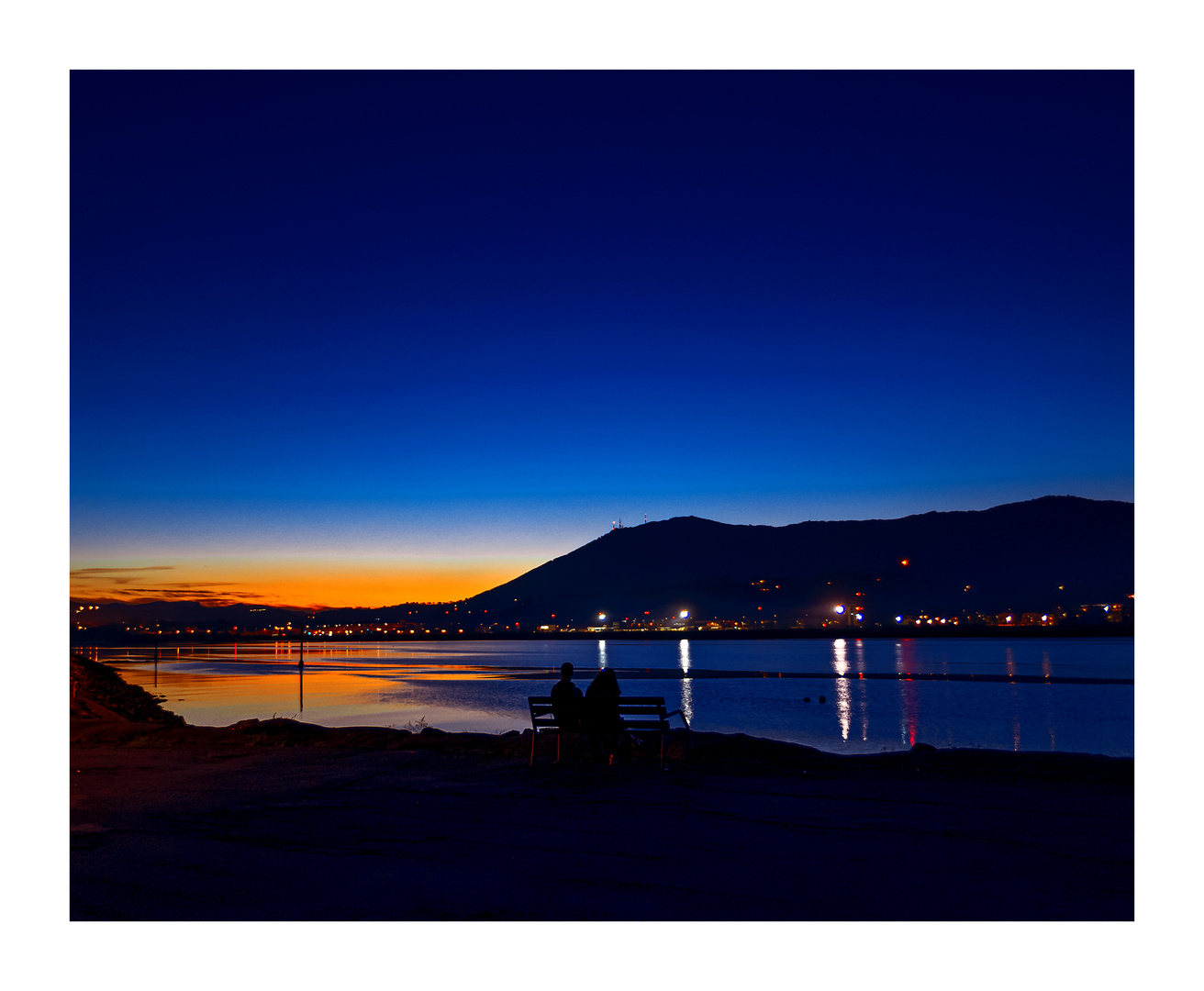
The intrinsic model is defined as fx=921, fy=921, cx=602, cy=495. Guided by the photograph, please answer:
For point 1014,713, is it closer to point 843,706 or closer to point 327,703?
point 843,706

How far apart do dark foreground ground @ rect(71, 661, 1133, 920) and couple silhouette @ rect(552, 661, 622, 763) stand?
35 centimetres

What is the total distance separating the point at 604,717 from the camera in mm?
10945

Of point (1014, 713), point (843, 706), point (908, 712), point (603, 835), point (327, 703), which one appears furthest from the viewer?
point (843, 706)

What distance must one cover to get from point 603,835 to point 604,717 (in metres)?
3.76

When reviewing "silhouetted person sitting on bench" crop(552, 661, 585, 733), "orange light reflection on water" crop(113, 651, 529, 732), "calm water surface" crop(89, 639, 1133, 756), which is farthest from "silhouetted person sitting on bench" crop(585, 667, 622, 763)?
"orange light reflection on water" crop(113, 651, 529, 732)

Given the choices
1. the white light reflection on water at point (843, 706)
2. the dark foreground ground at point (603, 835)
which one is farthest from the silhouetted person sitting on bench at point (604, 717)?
the white light reflection on water at point (843, 706)

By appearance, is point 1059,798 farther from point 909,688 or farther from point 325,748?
point 909,688

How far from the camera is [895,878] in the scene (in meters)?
6.02

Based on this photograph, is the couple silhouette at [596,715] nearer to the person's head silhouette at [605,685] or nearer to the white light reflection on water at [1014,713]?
the person's head silhouette at [605,685]

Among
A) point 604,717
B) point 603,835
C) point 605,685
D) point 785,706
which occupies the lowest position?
point 785,706

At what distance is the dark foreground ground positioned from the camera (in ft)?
18.3

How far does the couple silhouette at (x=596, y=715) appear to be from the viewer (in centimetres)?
1095

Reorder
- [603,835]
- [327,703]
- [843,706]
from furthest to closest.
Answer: [843,706] → [327,703] → [603,835]

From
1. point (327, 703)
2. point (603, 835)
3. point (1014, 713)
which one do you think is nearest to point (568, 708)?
point (603, 835)
